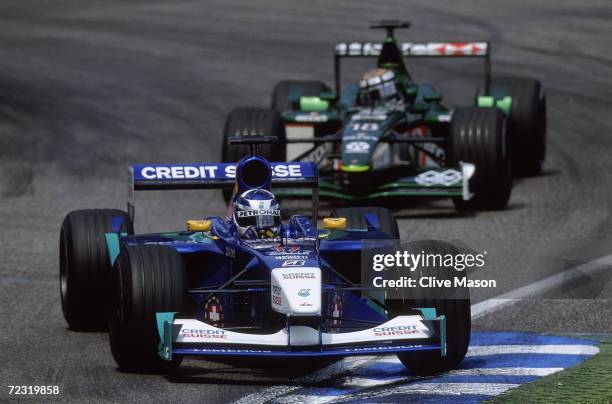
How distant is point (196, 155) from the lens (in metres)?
23.4

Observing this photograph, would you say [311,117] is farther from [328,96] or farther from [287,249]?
[287,249]

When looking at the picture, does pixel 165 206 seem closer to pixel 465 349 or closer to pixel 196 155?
pixel 196 155

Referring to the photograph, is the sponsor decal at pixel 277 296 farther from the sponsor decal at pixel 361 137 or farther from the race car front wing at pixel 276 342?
the sponsor decal at pixel 361 137

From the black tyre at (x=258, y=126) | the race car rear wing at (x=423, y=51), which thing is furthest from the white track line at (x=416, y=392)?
the race car rear wing at (x=423, y=51)

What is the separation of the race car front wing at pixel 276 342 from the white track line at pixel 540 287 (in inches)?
107

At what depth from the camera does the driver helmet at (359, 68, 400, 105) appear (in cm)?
2039

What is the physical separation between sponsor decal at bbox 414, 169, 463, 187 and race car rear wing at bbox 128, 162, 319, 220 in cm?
529

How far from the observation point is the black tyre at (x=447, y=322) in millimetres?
11109

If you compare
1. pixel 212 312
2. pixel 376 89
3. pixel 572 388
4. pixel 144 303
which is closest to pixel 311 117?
pixel 376 89

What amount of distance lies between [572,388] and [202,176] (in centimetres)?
403

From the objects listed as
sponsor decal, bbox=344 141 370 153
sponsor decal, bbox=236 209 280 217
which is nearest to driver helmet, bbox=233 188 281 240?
sponsor decal, bbox=236 209 280 217

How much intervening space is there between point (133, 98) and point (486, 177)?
9.72 m

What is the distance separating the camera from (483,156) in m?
19.0

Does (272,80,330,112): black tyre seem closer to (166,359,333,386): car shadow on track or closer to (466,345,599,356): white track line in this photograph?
(466,345,599,356): white track line
